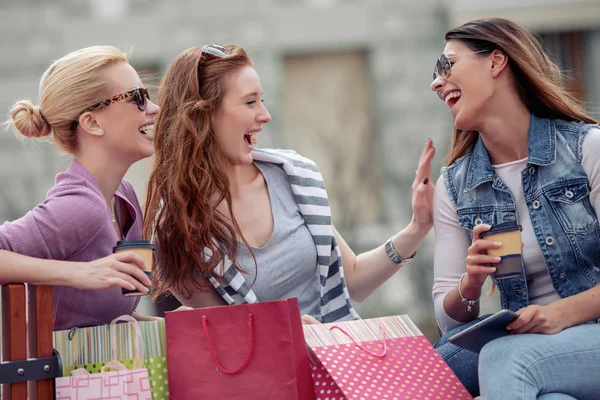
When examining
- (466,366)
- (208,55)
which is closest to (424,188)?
(466,366)

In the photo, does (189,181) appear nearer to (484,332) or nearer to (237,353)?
(237,353)

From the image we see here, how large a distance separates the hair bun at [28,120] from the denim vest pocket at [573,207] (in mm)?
1836

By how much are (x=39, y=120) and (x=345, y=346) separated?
54.3 inches

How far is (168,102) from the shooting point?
11.7 feet

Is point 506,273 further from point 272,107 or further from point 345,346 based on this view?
point 272,107

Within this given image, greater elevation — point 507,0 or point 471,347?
point 507,0

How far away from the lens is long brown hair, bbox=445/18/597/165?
3.16 m

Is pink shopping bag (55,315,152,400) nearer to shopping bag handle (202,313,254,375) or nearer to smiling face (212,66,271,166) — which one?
shopping bag handle (202,313,254,375)

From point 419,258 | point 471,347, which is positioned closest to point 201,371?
point 471,347

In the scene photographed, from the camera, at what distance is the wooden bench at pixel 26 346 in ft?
8.28

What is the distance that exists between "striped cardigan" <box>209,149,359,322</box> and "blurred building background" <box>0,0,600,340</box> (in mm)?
4962

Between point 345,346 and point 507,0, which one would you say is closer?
point 345,346

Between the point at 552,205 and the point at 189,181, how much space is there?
1.41m

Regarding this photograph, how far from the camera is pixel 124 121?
318 centimetres
